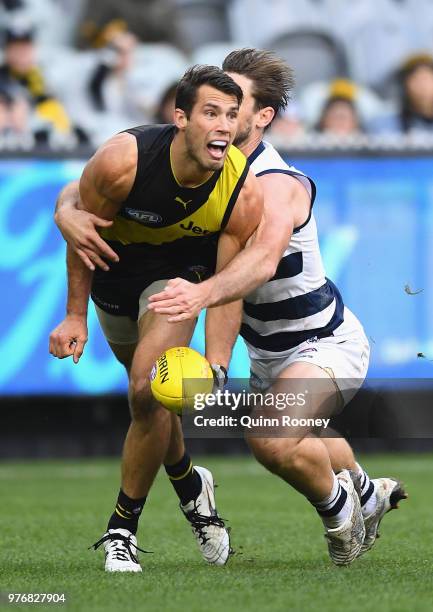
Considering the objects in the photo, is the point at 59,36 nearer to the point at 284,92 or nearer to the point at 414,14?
the point at 414,14

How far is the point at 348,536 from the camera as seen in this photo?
19.8ft

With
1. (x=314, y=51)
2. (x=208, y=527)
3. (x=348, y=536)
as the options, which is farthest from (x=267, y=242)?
(x=314, y=51)

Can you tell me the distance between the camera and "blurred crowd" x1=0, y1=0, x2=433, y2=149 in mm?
12469

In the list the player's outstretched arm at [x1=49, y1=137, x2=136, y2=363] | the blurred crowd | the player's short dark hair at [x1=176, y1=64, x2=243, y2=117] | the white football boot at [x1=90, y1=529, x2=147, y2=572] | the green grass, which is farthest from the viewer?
the blurred crowd

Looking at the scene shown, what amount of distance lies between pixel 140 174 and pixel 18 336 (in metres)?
5.46

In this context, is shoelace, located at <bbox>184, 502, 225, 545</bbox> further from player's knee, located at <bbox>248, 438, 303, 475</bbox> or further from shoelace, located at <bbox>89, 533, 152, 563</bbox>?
player's knee, located at <bbox>248, 438, 303, 475</bbox>

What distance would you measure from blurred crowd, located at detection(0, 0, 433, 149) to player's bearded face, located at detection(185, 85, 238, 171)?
223 inches

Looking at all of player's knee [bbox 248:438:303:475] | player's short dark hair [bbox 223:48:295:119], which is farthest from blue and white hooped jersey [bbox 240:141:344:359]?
player's knee [bbox 248:438:303:475]

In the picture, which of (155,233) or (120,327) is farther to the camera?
(120,327)

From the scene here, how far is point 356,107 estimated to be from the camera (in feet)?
43.0

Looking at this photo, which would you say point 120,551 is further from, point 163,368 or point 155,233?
point 155,233

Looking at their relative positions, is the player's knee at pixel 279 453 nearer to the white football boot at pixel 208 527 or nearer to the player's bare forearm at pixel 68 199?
the white football boot at pixel 208 527

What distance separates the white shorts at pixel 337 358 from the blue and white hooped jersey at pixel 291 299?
0.04 metres

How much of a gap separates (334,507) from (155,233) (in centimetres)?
141
